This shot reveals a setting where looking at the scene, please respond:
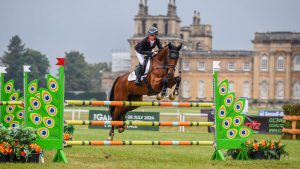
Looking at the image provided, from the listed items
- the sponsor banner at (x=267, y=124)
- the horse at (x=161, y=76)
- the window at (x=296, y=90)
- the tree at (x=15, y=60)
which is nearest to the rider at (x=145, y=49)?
the horse at (x=161, y=76)

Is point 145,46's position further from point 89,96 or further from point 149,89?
point 89,96

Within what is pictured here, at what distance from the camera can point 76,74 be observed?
152 meters

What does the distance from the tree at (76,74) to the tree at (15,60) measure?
1137cm

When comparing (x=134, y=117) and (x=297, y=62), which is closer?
(x=134, y=117)

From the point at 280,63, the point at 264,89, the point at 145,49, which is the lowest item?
the point at 264,89

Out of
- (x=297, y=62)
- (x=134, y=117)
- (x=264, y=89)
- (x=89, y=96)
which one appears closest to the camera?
(x=134, y=117)

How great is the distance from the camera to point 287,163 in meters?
15.2

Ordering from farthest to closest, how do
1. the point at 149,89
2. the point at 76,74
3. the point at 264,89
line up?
the point at 76,74 → the point at 264,89 → the point at 149,89

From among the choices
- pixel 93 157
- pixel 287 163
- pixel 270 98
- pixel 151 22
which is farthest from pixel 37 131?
pixel 151 22

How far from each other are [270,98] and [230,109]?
3980 inches

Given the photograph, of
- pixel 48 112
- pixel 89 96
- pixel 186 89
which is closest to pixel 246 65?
pixel 186 89

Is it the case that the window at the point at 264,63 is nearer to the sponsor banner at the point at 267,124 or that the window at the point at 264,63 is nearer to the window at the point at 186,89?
the window at the point at 186,89

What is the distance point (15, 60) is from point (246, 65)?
4312cm

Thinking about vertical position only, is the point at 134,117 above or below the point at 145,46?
below
